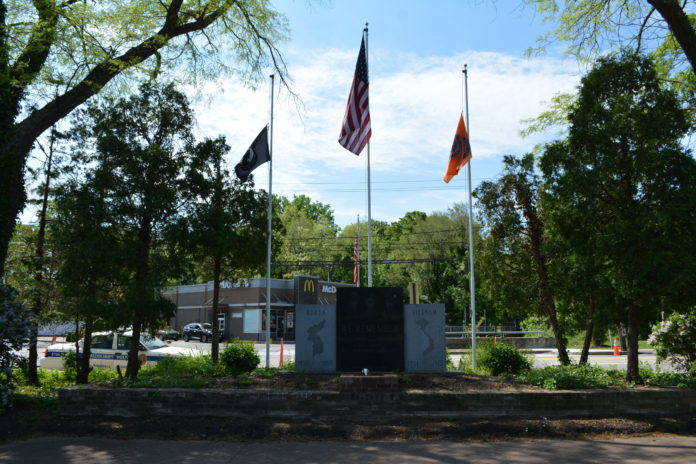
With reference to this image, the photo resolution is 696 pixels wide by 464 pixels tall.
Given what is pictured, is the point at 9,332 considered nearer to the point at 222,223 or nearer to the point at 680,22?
the point at 222,223

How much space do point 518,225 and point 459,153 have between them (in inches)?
101

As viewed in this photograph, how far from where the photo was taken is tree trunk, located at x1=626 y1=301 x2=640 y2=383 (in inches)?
385

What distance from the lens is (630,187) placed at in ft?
32.5

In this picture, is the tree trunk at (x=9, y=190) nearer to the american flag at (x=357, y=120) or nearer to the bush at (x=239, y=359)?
the bush at (x=239, y=359)

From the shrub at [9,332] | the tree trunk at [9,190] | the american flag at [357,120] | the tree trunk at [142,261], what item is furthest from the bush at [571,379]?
the tree trunk at [9,190]

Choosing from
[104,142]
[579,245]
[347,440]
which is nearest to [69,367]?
[104,142]

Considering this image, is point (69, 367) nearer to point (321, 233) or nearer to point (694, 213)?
point (694, 213)

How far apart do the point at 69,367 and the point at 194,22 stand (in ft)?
34.3

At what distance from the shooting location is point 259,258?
48.8 ft

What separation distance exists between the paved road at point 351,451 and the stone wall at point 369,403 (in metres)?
1.17

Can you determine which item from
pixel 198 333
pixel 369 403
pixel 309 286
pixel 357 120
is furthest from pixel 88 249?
pixel 309 286

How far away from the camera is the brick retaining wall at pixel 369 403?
8406 mm

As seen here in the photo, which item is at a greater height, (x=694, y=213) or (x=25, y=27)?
(x=25, y=27)

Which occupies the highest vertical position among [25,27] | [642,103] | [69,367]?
[25,27]
